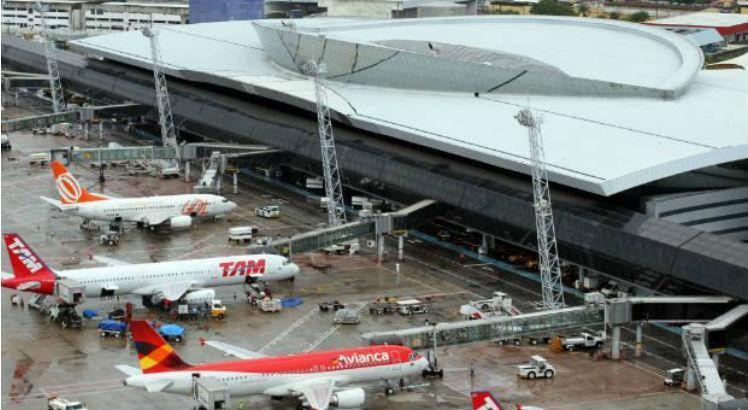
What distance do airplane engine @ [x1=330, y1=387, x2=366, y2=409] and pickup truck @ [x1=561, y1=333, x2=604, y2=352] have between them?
799 inches

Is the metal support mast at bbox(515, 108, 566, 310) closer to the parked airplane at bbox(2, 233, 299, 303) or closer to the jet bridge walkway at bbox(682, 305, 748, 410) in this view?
the jet bridge walkway at bbox(682, 305, 748, 410)

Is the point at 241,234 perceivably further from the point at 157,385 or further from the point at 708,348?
the point at 708,348

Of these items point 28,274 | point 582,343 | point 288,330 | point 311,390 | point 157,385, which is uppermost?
point 28,274

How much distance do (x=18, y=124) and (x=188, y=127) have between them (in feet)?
85.9

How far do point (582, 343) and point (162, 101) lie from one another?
295 ft

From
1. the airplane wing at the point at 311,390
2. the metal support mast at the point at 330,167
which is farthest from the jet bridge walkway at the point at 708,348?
the metal support mast at the point at 330,167

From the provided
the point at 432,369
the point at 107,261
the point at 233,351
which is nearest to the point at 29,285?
the point at 107,261

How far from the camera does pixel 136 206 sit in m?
142

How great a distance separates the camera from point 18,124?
195m

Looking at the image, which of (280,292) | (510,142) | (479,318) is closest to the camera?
(479,318)

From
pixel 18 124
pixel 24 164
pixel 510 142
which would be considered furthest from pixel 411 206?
pixel 18 124

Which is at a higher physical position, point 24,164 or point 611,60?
point 611,60

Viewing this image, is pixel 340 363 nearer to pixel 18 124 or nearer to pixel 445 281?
pixel 445 281

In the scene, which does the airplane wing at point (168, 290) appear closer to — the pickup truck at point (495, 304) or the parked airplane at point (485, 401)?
the pickup truck at point (495, 304)
